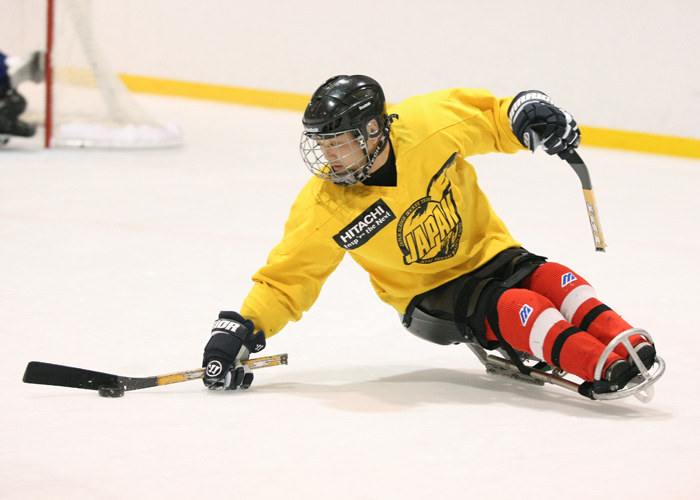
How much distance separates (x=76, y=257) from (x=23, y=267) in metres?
0.26

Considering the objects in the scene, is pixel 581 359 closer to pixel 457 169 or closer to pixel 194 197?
pixel 457 169

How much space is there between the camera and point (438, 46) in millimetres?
8961

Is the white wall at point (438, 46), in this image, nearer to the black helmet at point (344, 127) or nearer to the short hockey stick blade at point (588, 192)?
the black helmet at point (344, 127)

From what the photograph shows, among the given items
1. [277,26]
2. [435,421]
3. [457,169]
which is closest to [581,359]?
[435,421]

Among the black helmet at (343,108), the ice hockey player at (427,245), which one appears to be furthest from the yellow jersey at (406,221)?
the black helmet at (343,108)

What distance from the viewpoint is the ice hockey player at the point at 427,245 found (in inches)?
92.6

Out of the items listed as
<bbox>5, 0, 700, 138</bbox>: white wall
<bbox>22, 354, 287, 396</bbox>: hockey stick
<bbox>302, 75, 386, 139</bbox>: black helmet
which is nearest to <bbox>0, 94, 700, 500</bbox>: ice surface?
<bbox>22, 354, 287, 396</bbox>: hockey stick

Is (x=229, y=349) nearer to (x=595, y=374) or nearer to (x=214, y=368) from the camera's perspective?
(x=214, y=368)

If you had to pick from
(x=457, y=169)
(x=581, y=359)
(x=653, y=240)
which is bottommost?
(x=653, y=240)

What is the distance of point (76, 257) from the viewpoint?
3.97 metres

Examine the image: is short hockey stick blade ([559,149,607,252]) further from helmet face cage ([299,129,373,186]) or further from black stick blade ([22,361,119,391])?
black stick blade ([22,361,119,391])

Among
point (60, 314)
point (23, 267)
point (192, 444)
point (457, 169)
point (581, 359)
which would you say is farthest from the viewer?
point (23, 267)

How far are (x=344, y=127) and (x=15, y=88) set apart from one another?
497 centimetres

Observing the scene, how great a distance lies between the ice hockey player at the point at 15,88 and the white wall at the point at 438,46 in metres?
0.23
